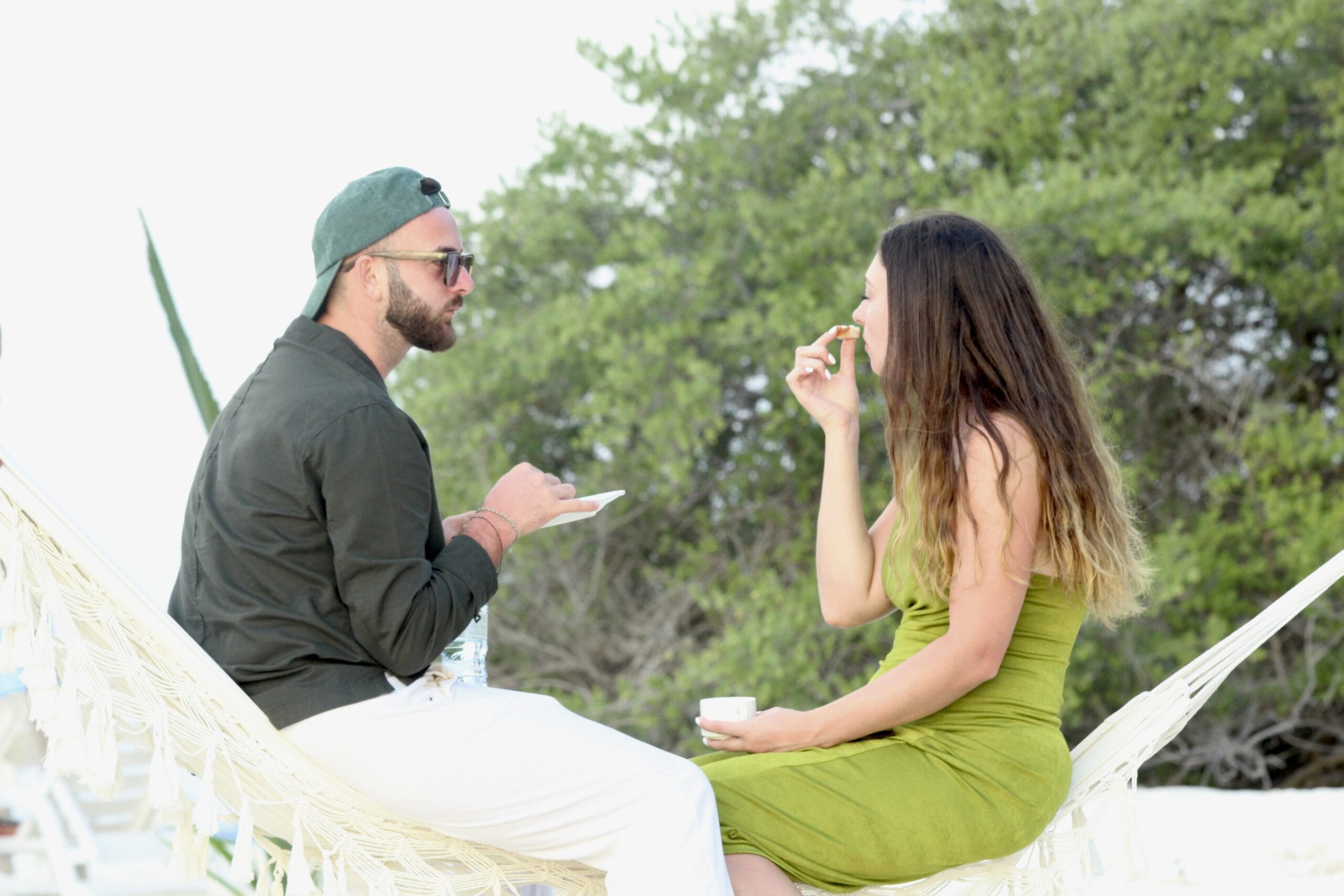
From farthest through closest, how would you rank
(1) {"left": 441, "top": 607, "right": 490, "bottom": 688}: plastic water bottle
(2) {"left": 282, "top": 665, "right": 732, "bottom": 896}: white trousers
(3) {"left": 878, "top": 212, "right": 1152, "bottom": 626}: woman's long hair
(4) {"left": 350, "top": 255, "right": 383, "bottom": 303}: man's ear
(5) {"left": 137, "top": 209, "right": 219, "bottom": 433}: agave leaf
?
(5) {"left": 137, "top": 209, "right": 219, "bottom": 433}: agave leaf < (1) {"left": 441, "top": 607, "right": 490, "bottom": 688}: plastic water bottle < (4) {"left": 350, "top": 255, "right": 383, "bottom": 303}: man's ear < (3) {"left": 878, "top": 212, "right": 1152, "bottom": 626}: woman's long hair < (2) {"left": 282, "top": 665, "right": 732, "bottom": 896}: white trousers

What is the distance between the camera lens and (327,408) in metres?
1.95

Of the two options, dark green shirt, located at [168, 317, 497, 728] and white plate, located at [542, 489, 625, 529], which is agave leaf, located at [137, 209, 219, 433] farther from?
white plate, located at [542, 489, 625, 529]

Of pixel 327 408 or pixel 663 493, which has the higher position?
pixel 327 408

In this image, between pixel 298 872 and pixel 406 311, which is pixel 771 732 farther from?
pixel 406 311

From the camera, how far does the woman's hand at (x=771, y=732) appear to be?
2137 mm

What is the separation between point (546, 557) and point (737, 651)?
1.39m

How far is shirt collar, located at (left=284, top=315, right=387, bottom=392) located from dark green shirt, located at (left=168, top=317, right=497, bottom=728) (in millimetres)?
105

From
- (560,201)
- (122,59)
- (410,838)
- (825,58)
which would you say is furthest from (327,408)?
(122,59)

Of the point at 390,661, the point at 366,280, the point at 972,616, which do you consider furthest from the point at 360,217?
the point at 972,616

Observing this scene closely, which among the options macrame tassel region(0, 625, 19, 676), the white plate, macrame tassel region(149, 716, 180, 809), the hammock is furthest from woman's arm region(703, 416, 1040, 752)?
macrame tassel region(0, 625, 19, 676)

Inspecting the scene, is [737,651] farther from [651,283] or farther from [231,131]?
[231,131]

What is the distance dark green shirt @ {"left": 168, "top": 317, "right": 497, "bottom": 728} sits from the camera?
1.91m

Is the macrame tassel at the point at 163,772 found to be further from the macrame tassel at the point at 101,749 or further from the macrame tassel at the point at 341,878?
the macrame tassel at the point at 341,878

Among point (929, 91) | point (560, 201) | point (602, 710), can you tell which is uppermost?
point (929, 91)
